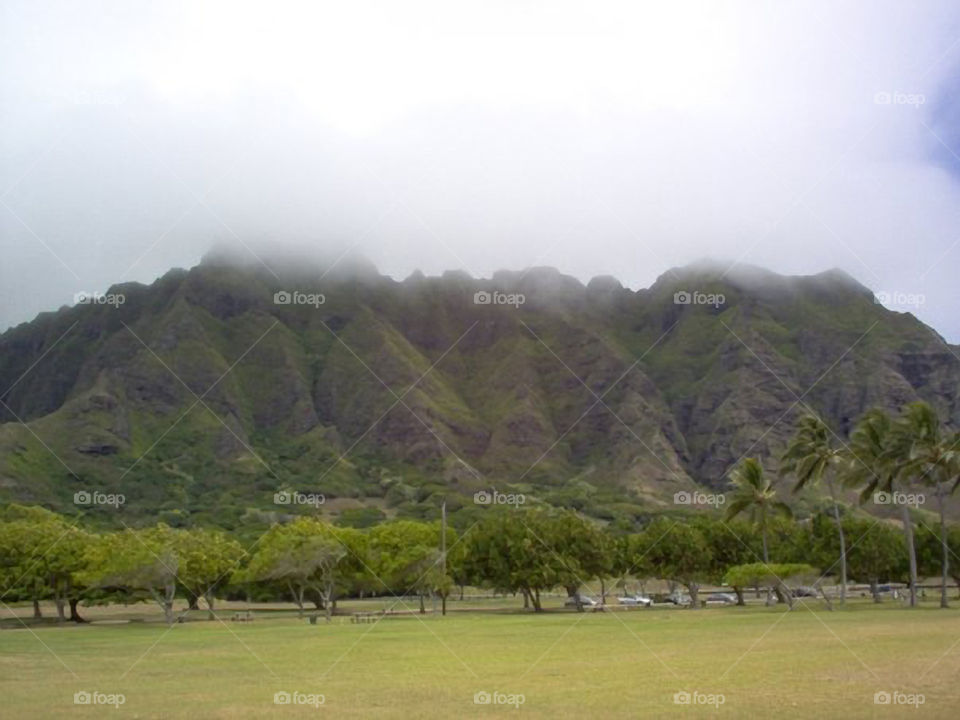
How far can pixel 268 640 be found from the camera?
4050 centimetres

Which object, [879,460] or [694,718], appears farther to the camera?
[879,460]

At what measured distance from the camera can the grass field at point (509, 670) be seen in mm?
18938

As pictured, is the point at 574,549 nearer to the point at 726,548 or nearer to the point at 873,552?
the point at 726,548

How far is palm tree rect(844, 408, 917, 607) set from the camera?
202 feet

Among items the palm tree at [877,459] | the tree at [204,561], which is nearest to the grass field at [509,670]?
the tree at [204,561]

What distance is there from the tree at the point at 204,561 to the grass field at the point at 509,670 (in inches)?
647

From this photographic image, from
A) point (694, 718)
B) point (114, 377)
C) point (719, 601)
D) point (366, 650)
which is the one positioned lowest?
point (719, 601)

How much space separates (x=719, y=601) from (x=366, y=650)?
56702mm

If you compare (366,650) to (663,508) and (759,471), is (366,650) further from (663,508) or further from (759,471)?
(663,508)

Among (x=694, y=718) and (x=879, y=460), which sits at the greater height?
(x=879, y=460)

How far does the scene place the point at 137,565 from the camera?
5688cm

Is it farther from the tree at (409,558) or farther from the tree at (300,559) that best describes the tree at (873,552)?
the tree at (300,559)

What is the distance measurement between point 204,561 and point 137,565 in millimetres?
6608

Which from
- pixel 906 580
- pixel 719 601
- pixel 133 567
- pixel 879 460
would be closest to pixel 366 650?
pixel 133 567
